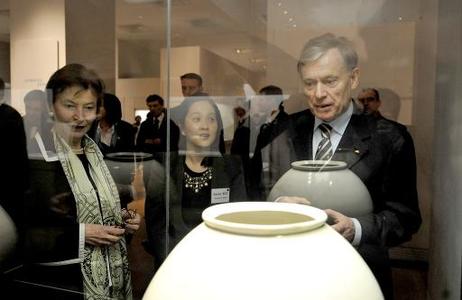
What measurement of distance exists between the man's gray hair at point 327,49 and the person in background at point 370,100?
0.30 ft

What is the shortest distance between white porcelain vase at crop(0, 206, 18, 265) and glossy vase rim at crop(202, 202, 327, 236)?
127 centimetres

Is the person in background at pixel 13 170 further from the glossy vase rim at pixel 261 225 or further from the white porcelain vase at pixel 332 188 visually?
the glossy vase rim at pixel 261 225

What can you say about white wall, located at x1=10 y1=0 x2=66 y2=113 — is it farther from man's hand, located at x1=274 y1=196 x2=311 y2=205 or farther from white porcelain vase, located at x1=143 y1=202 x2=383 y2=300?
white porcelain vase, located at x1=143 y1=202 x2=383 y2=300

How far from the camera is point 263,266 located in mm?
652

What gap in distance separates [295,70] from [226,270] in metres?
0.91

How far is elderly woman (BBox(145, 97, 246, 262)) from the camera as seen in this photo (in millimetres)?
1592

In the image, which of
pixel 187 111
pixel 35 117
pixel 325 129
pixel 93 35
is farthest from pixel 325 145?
pixel 35 117

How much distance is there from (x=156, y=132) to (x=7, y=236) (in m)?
0.73

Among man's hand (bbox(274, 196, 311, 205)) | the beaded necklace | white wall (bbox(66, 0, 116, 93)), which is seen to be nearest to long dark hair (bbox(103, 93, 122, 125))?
white wall (bbox(66, 0, 116, 93))

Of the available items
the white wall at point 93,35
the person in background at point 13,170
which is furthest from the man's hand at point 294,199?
the person in background at point 13,170

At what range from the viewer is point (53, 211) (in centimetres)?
167

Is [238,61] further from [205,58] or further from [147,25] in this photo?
[147,25]

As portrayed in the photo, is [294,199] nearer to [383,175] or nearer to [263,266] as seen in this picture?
[383,175]

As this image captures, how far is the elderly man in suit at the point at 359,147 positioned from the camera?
1.37 m
